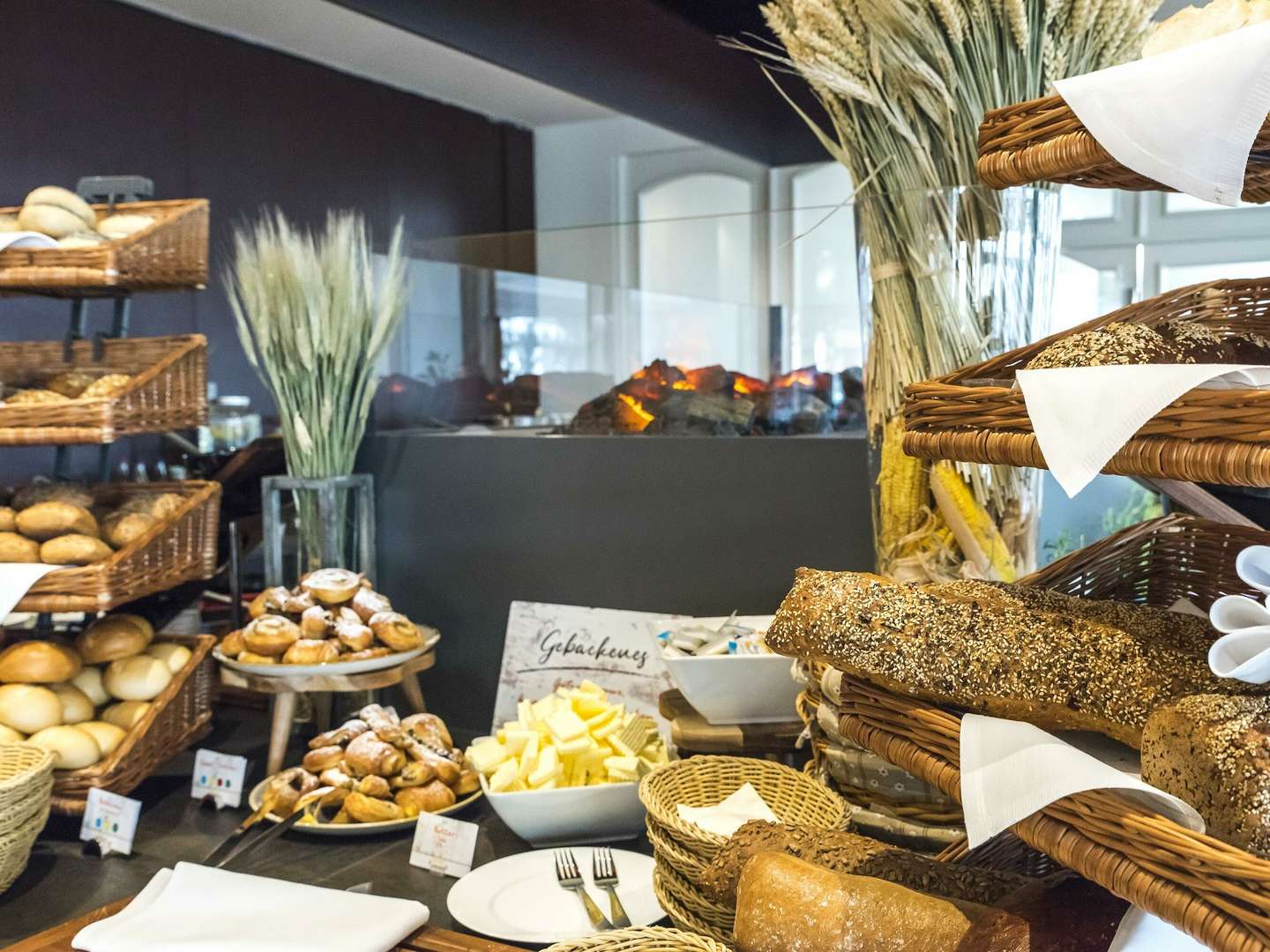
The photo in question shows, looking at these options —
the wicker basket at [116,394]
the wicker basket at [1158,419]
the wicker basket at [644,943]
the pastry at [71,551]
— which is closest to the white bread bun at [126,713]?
the pastry at [71,551]

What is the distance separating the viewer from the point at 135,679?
74.9 inches

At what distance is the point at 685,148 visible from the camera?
5656mm

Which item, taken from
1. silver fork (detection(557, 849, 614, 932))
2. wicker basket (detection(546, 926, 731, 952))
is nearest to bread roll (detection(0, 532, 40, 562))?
silver fork (detection(557, 849, 614, 932))

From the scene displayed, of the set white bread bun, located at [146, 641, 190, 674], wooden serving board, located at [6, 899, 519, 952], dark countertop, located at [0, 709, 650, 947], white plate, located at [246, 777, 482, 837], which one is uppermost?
white bread bun, located at [146, 641, 190, 674]

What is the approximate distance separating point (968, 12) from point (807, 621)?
83 centimetres

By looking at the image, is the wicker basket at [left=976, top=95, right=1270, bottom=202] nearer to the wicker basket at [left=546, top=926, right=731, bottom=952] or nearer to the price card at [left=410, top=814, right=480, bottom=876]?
the wicker basket at [left=546, top=926, right=731, bottom=952]

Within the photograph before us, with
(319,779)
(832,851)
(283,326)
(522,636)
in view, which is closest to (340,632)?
(319,779)

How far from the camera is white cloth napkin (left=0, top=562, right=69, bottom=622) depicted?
168 cm

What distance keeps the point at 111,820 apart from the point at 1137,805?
1567mm

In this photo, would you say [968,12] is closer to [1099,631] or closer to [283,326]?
[1099,631]

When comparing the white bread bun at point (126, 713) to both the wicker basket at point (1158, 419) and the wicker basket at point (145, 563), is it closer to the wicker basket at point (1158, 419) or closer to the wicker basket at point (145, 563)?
the wicker basket at point (145, 563)

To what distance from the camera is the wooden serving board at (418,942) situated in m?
1.20

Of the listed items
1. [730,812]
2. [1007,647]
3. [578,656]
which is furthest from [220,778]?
[1007,647]

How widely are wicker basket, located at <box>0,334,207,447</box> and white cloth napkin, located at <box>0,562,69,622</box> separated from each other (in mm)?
203
